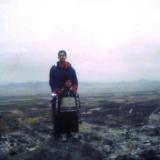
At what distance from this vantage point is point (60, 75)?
14.0 meters

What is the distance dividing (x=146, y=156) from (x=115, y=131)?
42.9ft

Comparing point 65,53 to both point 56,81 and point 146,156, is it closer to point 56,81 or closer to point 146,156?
point 56,81

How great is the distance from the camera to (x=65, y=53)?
1354 centimetres

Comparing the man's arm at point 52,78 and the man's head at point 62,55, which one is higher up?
the man's head at point 62,55

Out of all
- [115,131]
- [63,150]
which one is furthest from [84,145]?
[115,131]

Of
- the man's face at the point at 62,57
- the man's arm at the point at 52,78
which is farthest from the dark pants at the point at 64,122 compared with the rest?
the man's face at the point at 62,57

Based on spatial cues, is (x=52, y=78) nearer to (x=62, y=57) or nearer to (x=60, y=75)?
(x=60, y=75)

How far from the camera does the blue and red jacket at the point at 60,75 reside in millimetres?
13898

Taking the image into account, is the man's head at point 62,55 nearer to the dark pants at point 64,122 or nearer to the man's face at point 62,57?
the man's face at point 62,57

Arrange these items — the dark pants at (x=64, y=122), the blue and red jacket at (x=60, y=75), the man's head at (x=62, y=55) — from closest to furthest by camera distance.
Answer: the man's head at (x=62, y=55), the blue and red jacket at (x=60, y=75), the dark pants at (x=64, y=122)

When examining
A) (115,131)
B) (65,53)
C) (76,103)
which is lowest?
(115,131)

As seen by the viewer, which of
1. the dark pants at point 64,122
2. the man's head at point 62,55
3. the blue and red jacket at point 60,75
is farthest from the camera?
the dark pants at point 64,122

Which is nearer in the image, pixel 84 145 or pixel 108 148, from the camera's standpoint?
pixel 84 145

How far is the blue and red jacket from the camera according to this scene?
547 inches
